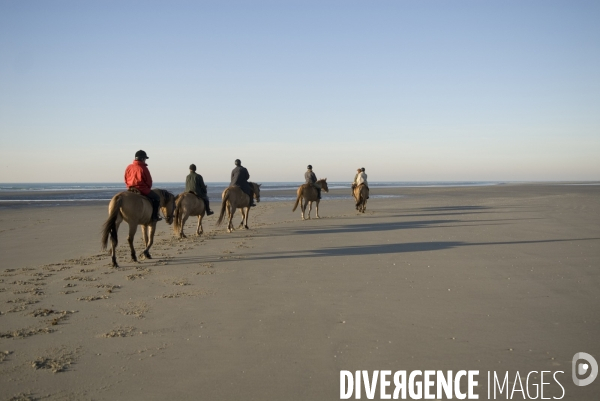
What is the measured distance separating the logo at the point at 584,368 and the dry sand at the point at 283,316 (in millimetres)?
86

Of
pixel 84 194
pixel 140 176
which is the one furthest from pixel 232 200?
pixel 84 194

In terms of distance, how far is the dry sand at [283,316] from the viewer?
3852mm

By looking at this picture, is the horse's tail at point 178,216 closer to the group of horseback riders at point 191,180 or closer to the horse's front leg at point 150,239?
the group of horseback riders at point 191,180

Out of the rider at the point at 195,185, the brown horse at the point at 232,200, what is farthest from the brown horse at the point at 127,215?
the brown horse at the point at 232,200

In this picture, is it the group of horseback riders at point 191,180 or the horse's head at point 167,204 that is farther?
the horse's head at point 167,204

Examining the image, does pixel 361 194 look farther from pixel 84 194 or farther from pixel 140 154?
pixel 84 194

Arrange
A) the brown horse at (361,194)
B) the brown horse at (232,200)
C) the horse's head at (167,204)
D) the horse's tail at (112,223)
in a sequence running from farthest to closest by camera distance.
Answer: the brown horse at (361,194)
the brown horse at (232,200)
the horse's head at (167,204)
the horse's tail at (112,223)

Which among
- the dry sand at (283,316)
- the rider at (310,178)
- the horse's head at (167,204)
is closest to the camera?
the dry sand at (283,316)

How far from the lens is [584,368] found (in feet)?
12.9

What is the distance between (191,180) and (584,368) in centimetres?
1100

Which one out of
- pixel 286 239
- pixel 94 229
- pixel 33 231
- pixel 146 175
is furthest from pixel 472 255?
pixel 33 231

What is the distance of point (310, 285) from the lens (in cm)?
698

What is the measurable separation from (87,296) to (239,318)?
245 centimetres

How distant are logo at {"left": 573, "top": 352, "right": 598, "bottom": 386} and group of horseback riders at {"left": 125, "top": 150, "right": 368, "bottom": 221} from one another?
7.80m
